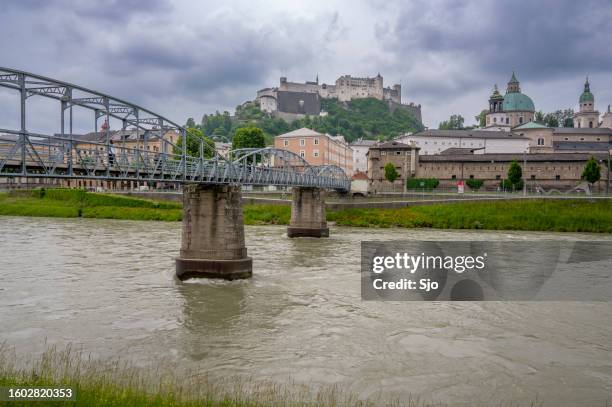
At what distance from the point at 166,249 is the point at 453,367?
22350 mm

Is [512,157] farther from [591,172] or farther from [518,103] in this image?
[518,103]

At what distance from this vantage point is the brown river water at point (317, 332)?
37.1 feet

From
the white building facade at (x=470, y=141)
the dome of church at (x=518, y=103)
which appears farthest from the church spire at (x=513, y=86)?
the white building facade at (x=470, y=141)

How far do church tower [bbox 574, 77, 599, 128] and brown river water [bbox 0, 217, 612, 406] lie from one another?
124 m

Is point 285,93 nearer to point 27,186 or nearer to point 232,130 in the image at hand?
point 232,130

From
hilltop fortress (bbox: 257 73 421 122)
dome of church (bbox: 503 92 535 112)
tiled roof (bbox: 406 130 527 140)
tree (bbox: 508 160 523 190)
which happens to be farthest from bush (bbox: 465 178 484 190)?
hilltop fortress (bbox: 257 73 421 122)

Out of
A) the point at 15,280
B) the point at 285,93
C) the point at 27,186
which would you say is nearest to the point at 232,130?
the point at 285,93

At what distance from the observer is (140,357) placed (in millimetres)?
12266

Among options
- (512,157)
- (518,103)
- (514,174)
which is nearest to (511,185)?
(514,174)

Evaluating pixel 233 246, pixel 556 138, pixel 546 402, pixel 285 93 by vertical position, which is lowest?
pixel 546 402

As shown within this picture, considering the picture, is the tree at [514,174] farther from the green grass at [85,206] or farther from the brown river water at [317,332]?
the brown river water at [317,332]

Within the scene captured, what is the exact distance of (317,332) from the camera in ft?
48.1

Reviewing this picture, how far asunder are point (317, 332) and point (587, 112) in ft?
443

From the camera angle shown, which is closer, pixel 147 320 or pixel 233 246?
pixel 147 320
